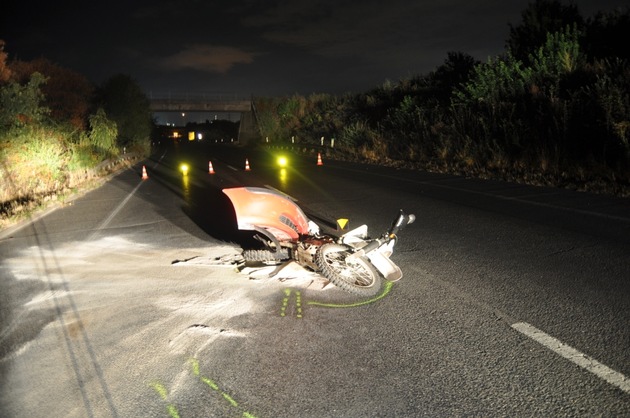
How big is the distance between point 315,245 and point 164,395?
251 centimetres

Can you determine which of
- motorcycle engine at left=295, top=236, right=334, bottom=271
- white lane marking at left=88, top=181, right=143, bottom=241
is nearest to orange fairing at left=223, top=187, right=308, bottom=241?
motorcycle engine at left=295, top=236, right=334, bottom=271

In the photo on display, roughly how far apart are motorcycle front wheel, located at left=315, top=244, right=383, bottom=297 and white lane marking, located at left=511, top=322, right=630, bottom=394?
56.7 inches

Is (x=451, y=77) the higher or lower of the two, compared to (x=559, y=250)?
higher

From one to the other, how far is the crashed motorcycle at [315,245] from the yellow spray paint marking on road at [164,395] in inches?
78.9

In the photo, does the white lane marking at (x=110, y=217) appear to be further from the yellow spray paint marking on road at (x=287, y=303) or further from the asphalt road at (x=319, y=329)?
the yellow spray paint marking on road at (x=287, y=303)

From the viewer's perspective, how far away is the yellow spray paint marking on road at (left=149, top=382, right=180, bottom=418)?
2.72 m

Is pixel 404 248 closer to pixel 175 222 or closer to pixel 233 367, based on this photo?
pixel 233 367

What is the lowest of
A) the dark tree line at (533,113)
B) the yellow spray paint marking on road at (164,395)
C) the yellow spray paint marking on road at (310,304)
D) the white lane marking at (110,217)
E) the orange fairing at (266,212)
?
the yellow spray paint marking on road at (164,395)

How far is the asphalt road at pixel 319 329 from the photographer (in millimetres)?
2814

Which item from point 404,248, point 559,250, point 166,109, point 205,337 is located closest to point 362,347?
point 205,337

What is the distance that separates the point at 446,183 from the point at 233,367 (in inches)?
433

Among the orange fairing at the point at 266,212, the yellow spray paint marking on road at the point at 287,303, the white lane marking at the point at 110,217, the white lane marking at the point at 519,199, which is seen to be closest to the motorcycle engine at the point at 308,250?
the orange fairing at the point at 266,212

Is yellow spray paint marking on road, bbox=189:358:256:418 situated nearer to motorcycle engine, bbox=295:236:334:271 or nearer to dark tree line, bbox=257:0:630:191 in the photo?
motorcycle engine, bbox=295:236:334:271

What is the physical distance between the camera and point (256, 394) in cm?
288
